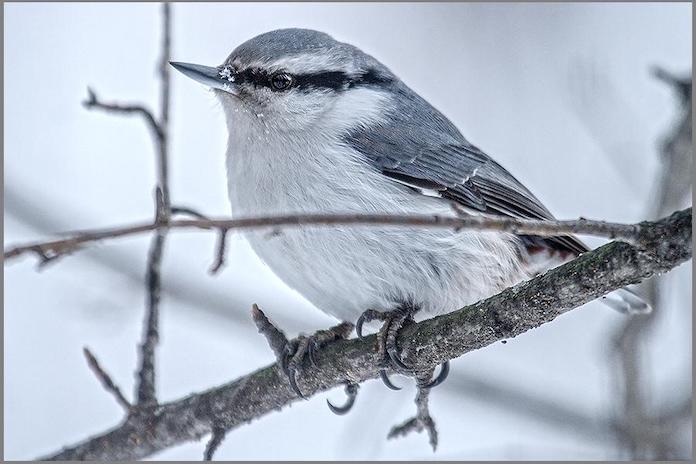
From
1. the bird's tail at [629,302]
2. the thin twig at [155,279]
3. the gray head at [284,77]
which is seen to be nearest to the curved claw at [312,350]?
the thin twig at [155,279]

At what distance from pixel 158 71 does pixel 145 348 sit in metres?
0.70

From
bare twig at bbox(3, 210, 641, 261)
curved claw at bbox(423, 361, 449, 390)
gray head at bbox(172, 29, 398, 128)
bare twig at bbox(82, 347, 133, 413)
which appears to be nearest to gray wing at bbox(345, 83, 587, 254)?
gray head at bbox(172, 29, 398, 128)

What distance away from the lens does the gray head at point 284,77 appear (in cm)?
225

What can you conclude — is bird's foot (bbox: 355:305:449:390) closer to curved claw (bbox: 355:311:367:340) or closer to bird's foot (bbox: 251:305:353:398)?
curved claw (bbox: 355:311:367:340)

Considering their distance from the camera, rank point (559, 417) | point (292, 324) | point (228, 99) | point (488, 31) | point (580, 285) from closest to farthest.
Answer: point (580, 285)
point (228, 99)
point (559, 417)
point (292, 324)
point (488, 31)

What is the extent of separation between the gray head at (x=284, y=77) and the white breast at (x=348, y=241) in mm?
77

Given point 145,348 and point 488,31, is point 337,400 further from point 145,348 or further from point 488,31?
point 488,31

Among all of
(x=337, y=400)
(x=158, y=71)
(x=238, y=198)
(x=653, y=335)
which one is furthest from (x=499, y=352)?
(x=158, y=71)

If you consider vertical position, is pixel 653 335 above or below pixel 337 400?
above

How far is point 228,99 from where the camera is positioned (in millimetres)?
2322

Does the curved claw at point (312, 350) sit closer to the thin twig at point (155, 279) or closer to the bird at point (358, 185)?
the bird at point (358, 185)

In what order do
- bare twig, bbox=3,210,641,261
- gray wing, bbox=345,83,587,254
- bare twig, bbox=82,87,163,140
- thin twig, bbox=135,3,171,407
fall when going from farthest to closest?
1. gray wing, bbox=345,83,587,254
2. thin twig, bbox=135,3,171,407
3. bare twig, bbox=82,87,163,140
4. bare twig, bbox=3,210,641,261

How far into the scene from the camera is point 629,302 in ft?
7.61

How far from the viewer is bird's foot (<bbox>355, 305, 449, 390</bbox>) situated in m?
1.81
